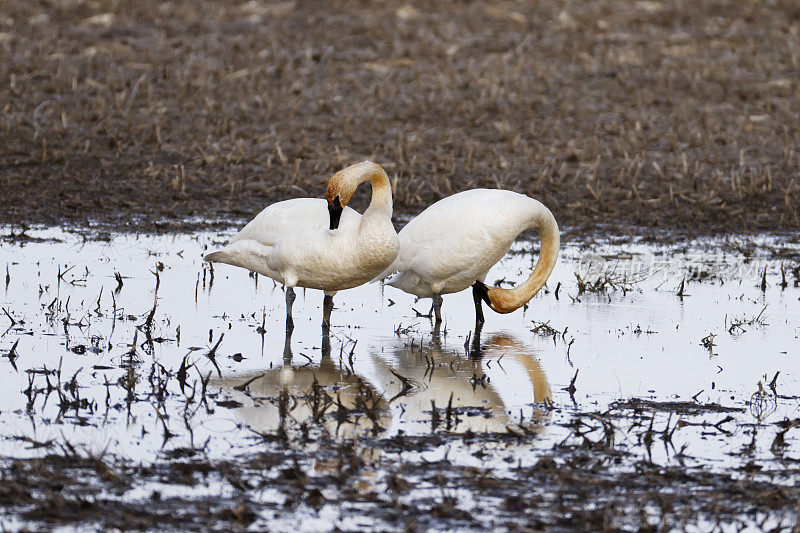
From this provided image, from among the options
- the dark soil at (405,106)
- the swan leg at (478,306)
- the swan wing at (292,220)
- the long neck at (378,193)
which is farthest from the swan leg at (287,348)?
the dark soil at (405,106)

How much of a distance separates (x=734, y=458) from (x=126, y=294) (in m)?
5.00

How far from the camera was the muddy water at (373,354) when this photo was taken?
5918 millimetres

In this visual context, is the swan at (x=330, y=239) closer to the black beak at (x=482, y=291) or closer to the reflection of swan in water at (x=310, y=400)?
the reflection of swan in water at (x=310, y=400)

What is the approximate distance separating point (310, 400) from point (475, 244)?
245cm

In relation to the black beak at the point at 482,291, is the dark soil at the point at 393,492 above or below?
below

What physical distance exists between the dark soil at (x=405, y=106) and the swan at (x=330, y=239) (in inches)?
147

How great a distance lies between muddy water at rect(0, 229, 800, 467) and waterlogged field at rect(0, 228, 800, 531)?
0.02 metres

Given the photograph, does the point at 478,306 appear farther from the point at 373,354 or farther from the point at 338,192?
the point at 338,192

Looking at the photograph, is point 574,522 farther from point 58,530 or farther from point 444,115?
point 444,115

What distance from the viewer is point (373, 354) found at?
763 cm

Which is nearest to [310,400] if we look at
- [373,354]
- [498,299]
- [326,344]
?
[373,354]

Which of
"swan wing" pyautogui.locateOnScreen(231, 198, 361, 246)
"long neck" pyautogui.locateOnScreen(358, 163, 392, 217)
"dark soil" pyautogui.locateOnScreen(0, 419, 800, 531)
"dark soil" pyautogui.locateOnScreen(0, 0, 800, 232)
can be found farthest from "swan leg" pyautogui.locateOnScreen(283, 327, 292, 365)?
"dark soil" pyautogui.locateOnScreen(0, 0, 800, 232)

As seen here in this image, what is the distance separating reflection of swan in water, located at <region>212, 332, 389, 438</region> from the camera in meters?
5.95

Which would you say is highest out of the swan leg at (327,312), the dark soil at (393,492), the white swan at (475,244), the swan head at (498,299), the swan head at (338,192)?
the swan head at (338,192)
